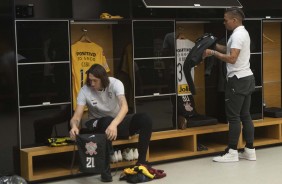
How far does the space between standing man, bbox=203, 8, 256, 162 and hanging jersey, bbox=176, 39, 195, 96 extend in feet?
1.86

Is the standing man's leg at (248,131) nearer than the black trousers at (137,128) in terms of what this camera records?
No

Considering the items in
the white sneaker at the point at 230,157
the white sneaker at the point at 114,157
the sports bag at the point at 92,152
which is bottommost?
the white sneaker at the point at 230,157

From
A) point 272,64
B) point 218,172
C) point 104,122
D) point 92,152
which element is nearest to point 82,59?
point 104,122

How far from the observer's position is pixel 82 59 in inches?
205

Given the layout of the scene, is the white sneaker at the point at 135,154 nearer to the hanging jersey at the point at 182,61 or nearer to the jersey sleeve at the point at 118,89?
the jersey sleeve at the point at 118,89

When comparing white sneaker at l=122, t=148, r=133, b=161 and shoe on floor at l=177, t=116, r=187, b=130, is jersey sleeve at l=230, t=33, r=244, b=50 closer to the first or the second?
shoe on floor at l=177, t=116, r=187, b=130

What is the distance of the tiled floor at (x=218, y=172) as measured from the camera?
14.4 feet

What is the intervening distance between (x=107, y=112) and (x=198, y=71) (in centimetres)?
174

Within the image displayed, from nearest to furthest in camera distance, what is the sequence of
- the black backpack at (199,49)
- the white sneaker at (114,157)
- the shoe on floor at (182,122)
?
the white sneaker at (114,157) → the black backpack at (199,49) → the shoe on floor at (182,122)

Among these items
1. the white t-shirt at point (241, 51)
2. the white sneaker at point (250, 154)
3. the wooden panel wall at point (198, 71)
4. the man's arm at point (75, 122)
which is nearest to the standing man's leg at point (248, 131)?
the white sneaker at point (250, 154)

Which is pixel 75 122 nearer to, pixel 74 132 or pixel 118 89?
pixel 74 132

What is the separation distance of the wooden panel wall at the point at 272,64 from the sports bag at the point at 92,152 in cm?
311

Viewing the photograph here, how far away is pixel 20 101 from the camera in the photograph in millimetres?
4500

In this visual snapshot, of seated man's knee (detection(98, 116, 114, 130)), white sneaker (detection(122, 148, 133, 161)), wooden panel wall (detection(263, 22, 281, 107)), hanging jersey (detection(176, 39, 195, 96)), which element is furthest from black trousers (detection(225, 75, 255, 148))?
wooden panel wall (detection(263, 22, 281, 107))
